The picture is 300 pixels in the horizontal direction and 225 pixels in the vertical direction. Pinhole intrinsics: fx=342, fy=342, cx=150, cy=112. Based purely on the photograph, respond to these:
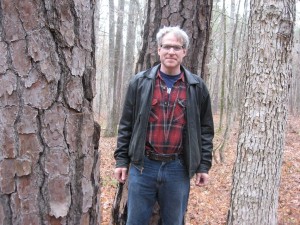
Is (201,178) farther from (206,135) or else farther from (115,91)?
(115,91)

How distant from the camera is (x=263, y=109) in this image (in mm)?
4324

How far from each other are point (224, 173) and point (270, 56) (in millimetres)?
5859

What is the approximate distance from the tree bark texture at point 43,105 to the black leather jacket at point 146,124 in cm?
175

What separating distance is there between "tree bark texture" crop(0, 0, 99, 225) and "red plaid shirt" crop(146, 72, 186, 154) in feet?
5.74

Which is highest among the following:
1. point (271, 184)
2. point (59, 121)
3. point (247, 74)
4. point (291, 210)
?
point (247, 74)

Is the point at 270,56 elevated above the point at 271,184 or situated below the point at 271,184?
above

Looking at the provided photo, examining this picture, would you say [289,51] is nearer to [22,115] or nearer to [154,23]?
[154,23]

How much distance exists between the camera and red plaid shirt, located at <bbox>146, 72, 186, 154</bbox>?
9.60 ft

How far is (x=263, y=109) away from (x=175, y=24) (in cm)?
177

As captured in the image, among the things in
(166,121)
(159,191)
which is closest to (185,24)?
(166,121)

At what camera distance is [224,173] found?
9547 millimetres

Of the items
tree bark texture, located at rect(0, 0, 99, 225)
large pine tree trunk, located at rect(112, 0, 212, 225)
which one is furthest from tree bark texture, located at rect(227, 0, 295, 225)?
tree bark texture, located at rect(0, 0, 99, 225)

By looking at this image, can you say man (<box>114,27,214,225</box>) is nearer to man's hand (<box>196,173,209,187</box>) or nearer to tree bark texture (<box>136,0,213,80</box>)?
man's hand (<box>196,173,209,187</box>)

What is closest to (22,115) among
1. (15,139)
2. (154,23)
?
(15,139)
